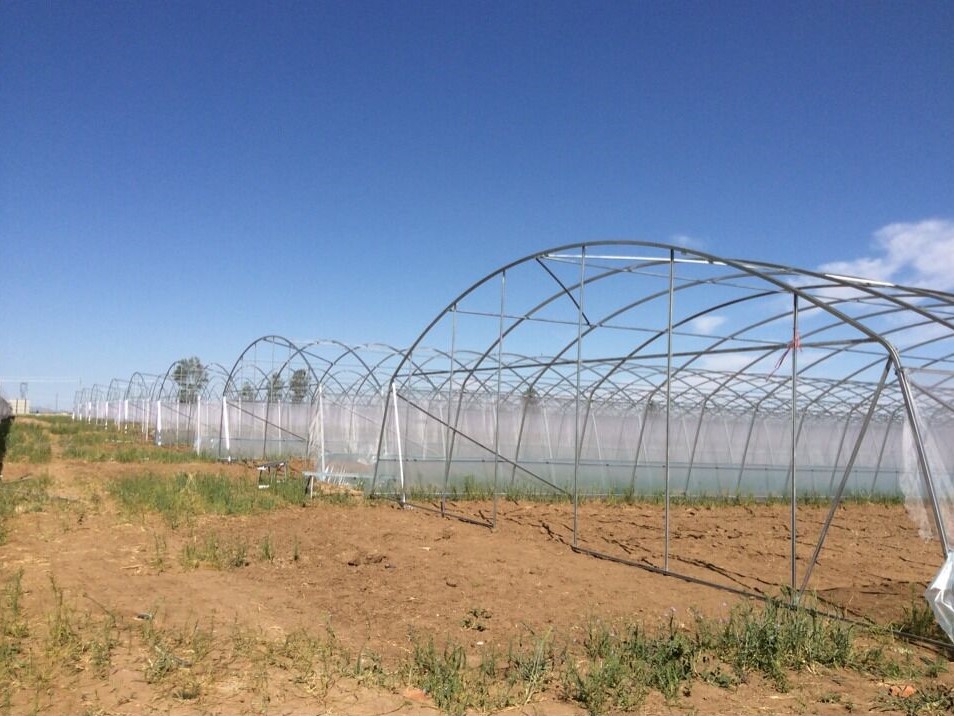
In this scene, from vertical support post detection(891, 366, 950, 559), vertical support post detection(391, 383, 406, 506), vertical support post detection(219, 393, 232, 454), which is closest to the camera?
vertical support post detection(891, 366, 950, 559)

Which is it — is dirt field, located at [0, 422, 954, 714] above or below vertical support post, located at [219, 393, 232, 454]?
below

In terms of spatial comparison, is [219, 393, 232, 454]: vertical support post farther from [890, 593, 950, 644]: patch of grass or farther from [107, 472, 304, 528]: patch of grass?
[890, 593, 950, 644]: patch of grass

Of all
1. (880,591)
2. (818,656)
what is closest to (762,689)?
(818,656)

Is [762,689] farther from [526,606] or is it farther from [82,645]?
[82,645]

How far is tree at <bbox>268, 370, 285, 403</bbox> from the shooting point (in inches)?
886

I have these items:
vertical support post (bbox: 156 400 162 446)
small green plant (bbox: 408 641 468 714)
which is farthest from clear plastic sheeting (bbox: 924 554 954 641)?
vertical support post (bbox: 156 400 162 446)

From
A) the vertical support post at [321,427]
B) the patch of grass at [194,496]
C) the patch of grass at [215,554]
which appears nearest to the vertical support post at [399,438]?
the patch of grass at [194,496]

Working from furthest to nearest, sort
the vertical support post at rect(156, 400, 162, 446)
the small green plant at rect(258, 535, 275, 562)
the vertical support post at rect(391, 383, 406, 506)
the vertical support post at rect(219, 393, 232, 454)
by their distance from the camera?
the vertical support post at rect(156, 400, 162, 446) → the vertical support post at rect(219, 393, 232, 454) → the vertical support post at rect(391, 383, 406, 506) → the small green plant at rect(258, 535, 275, 562)

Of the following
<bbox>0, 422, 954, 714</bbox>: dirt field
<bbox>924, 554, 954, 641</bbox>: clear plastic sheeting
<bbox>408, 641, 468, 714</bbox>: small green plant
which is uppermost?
<bbox>924, 554, 954, 641</bbox>: clear plastic sheeting

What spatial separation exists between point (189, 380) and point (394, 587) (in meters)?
24.5

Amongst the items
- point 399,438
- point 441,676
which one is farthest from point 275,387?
point 441,676

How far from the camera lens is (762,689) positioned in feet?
16.8

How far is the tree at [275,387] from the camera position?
22516 millimetres

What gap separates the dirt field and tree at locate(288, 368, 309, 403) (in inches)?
302
